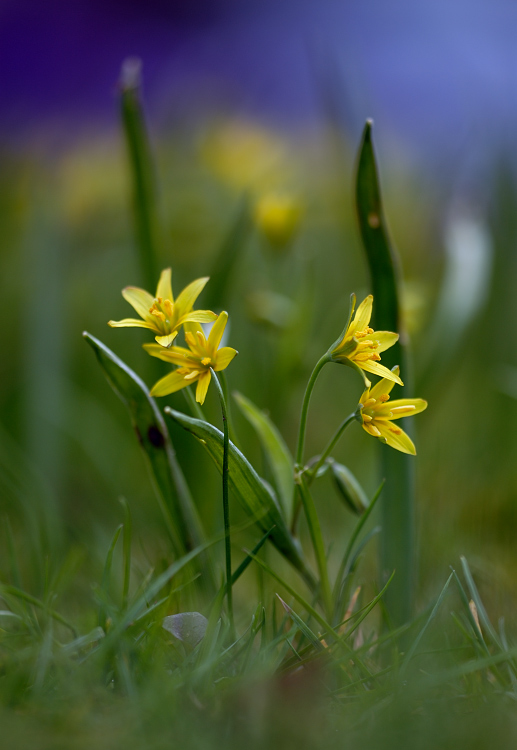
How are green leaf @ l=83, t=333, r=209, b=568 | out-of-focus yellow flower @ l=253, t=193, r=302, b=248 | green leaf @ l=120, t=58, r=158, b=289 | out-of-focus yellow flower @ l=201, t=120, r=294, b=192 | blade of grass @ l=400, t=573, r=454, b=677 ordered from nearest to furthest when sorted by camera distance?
blade of grass @ l=400, t=573, r=454, b=677, green leaf @ l=83, t=333, r=209, b=568, green leaf @ l=120, t=58, r=158, b=289, out-of-focus yellow flower @ l=253, t=193, r=302, b=248, out-of-focus yellow flower @ l=201, t=120, r=294, b=192

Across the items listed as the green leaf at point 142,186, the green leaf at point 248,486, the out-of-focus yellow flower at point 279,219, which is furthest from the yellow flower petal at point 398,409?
the out-of-focus yellow flower at point 279,219

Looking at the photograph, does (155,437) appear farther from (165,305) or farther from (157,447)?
(165,305)

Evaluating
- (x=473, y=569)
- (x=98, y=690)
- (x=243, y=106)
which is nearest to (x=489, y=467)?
(x=473, y=569)

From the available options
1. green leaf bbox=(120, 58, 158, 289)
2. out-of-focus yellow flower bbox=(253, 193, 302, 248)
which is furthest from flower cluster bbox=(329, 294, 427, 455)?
out-of-focus yellow flower bbox=(253, 193, 302, 248)

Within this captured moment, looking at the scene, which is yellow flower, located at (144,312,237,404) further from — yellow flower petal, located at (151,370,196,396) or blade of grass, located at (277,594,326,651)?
blade of grass, located at (277,594,326,651)

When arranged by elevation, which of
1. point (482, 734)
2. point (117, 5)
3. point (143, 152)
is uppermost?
point (117, 5)

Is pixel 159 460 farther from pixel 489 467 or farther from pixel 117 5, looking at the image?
pixel 117 5
